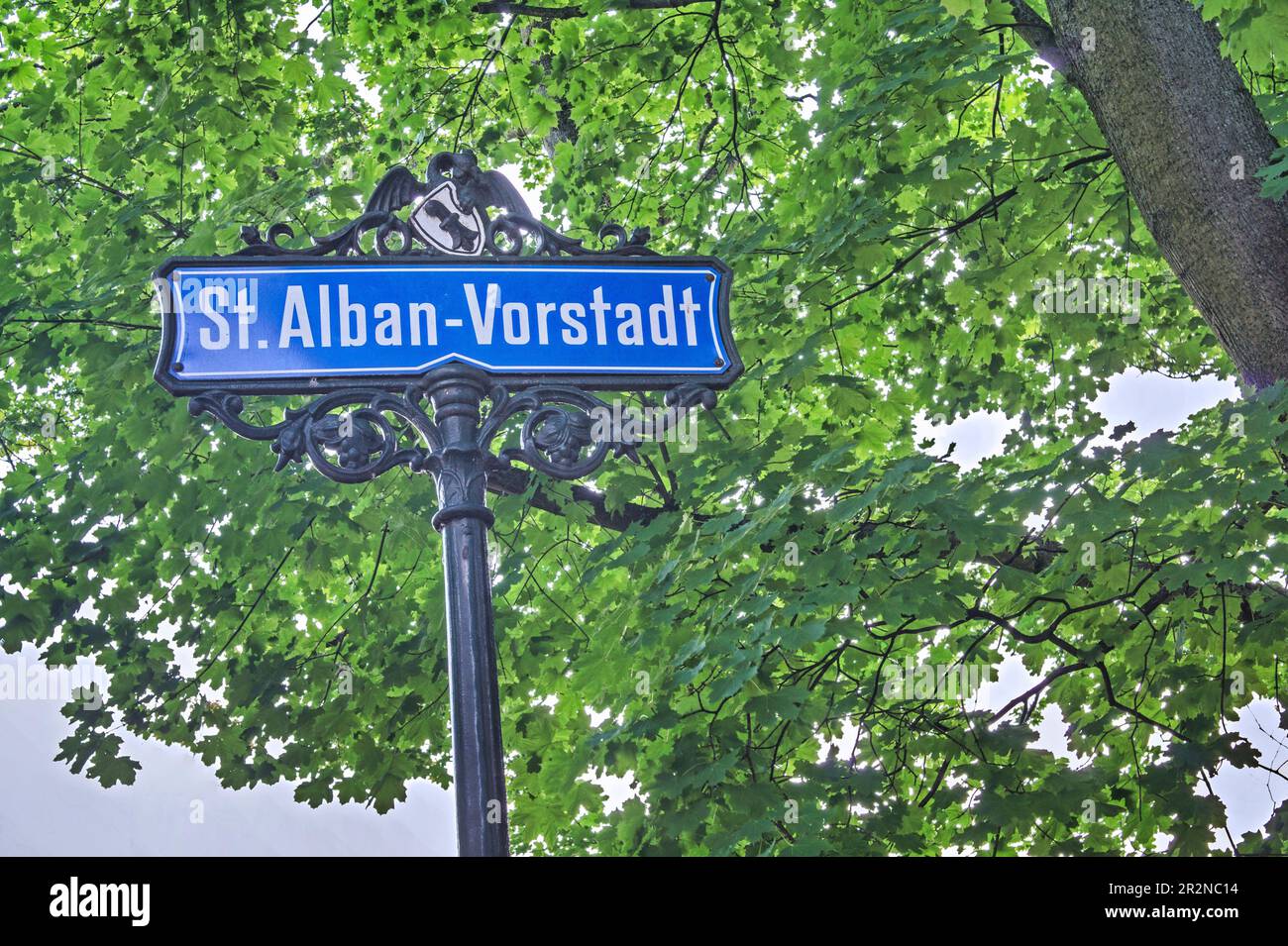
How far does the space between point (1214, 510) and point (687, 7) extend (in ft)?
14.6

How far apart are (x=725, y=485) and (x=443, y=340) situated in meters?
3.02

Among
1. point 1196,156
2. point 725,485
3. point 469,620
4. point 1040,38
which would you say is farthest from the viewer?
point 1040,38

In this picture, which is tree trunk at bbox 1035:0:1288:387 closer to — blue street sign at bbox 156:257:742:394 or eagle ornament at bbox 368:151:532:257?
blue street sign at bbox 156:257:742:394

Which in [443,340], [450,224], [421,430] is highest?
[450,224]

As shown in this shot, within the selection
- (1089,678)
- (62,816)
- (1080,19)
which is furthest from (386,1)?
(62,816)

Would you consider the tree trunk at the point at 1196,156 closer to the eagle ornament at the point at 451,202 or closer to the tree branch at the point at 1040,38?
the tree branch at the point at 1040,38

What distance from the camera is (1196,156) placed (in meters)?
4.48

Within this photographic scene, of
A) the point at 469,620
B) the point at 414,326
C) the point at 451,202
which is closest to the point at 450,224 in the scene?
the point at 451,202

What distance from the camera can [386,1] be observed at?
20.9 feet

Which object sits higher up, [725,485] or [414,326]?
[725,485]

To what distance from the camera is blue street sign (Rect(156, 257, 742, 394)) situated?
207 cm

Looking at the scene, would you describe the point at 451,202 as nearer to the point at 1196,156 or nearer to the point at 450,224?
the point at 450,224

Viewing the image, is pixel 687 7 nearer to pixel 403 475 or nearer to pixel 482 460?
pixel 403 475

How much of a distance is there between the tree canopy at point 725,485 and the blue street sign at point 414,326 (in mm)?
1765
